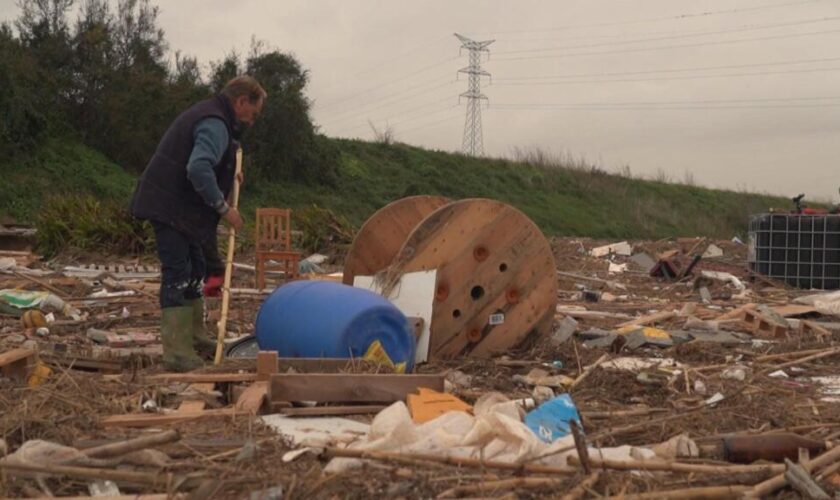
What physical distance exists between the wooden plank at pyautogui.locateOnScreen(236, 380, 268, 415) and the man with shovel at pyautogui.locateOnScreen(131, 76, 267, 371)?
1.20 m

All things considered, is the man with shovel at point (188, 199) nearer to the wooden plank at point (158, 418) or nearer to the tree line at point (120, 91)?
the wooden plank at point (158, 418)

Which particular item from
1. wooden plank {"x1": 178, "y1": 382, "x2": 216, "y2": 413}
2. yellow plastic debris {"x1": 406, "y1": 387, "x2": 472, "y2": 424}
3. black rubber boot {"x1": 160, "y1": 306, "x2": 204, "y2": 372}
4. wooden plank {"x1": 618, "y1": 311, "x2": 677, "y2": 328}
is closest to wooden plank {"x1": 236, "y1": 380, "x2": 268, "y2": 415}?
wooden plank {"x1": 178, "y1": 382, "x2": 216, "y2": 413}

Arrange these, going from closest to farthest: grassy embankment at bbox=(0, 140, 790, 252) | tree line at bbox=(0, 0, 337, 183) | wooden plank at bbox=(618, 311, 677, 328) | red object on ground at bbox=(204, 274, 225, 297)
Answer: red object on ground at bbox=(204, 274, 225, 297) → wooden plank at bbox=(618, 311, 677, 328) → grassy embankment at bbox=(0, 140, 790, 252) → tree line at bbox=(0, 0, 337, 183)

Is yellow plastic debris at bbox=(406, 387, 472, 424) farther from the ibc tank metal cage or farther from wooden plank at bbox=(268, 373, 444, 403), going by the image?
the ibc tank metal cage

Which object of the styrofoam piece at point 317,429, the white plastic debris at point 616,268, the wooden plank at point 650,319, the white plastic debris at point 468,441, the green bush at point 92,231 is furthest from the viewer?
the green bush at point 92,231

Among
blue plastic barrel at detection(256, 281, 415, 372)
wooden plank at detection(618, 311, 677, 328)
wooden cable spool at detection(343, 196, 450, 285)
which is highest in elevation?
wooden cable spool at detection(343, 196, 450, 285)

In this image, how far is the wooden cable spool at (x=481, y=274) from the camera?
23.9 feet

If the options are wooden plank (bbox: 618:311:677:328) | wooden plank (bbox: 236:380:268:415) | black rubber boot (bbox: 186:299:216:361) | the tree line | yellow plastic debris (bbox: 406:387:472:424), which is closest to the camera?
yellow plastic debris (bbox: 406:387:472:424)

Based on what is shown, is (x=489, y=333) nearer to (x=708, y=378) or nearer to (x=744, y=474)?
(x=708, y=378)

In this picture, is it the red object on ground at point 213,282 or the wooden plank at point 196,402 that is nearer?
the wooden plank at point 196,402

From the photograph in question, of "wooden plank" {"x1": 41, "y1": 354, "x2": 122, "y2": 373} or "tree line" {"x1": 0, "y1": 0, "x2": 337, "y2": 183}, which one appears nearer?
"wooden plank" {"x1": 41, "y1": 354, "x2": 122, "y2": 373}

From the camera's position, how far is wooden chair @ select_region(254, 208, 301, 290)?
13329mm

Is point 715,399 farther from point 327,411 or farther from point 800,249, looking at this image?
point 800,249

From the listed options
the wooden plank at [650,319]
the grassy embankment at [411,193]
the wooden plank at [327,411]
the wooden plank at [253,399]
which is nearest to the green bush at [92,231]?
the grassy embankment at [411,193]
